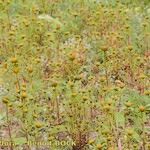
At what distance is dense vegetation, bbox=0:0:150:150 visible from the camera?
321cm

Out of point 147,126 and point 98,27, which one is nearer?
point 147,126

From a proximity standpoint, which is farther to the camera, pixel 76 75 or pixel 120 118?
pixel 76 75

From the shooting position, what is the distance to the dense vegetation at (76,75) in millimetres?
3211

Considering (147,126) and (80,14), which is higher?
(80,14)

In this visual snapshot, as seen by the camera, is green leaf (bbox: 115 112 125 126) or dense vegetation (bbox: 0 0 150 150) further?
green leaf (bbox: 115 112 125 126)

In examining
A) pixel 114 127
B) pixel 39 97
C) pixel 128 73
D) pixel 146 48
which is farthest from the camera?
pixel 146 48

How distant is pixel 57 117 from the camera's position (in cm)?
352

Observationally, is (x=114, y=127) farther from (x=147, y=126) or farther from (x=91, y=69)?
(x=91, y=69)

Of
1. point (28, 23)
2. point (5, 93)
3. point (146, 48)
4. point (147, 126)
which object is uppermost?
point (28, 23)

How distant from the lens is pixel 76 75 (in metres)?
3.89


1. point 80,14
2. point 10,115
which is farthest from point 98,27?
point 10,115

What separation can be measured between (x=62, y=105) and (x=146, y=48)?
1.22 metres

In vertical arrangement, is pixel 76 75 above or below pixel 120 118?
above

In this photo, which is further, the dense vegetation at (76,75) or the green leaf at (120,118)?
the green leaf at (120,118)
